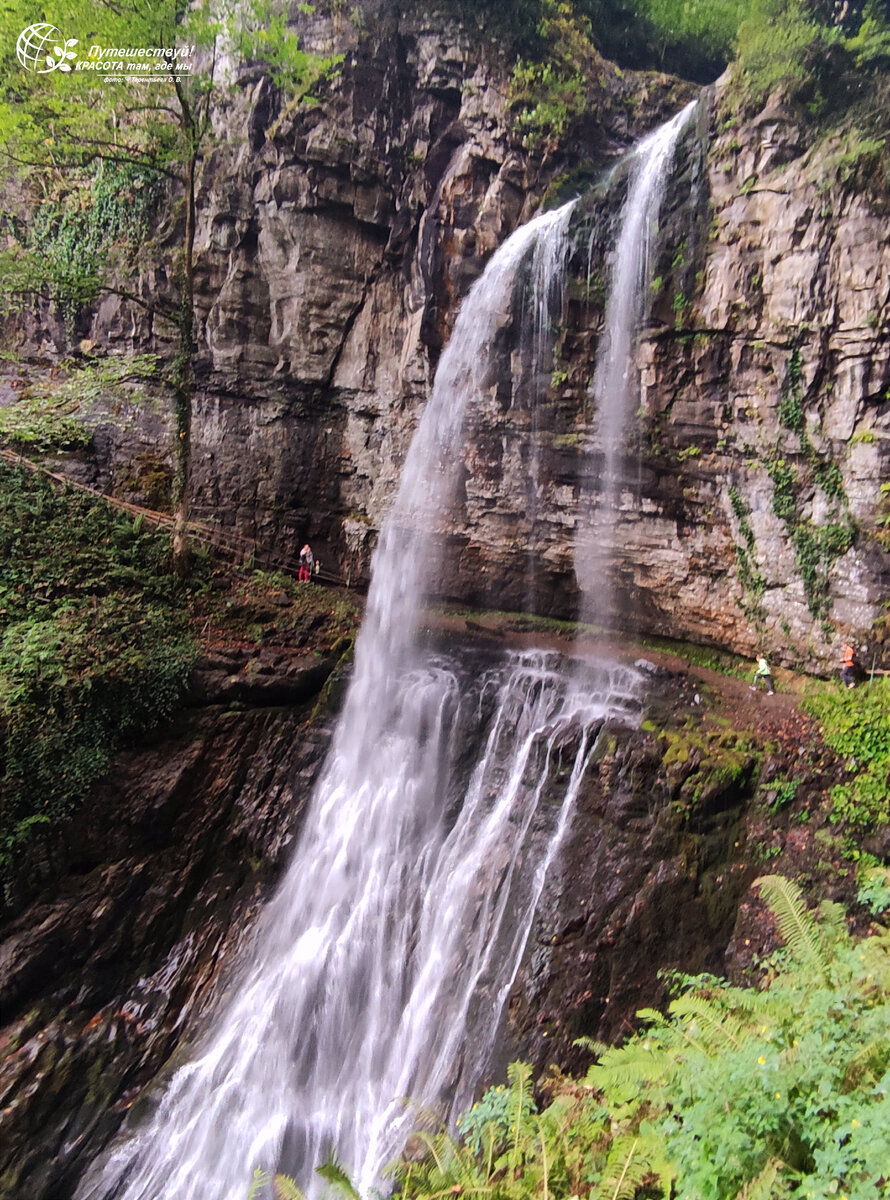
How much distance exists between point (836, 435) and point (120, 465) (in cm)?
1304

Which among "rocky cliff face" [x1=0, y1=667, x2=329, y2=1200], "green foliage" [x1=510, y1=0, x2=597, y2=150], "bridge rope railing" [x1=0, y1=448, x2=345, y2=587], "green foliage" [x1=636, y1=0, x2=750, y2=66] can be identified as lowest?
"rocky cliff face" [x1=0, y1=667, x2=329, y2=1200]

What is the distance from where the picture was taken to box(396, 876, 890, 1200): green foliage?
2.83 meters

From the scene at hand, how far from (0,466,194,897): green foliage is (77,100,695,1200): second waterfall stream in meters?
2.89

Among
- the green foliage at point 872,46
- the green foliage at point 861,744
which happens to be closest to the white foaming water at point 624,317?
the green foliage at point 872,46

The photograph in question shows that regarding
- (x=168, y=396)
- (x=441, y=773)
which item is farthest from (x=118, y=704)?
(x=168, y=396)

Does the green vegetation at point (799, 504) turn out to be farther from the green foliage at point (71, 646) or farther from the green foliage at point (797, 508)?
the green foliage at point (71, 646)

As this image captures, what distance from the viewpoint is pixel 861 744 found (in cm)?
746

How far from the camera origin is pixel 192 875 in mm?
8398

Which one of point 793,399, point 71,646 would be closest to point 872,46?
point 793,399

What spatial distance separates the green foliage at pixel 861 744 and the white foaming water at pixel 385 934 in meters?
2.47

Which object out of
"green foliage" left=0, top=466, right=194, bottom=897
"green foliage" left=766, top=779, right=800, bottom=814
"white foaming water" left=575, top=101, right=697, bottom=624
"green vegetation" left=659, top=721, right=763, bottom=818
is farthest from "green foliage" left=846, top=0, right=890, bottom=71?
"green foliage" left=0, top=466, right=194, bottom=897

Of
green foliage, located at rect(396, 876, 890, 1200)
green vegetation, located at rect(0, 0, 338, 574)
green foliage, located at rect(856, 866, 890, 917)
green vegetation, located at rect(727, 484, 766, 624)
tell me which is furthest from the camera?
green vegetation, located at rect(727, 484, 766, 624)

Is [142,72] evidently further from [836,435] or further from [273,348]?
[836,435]

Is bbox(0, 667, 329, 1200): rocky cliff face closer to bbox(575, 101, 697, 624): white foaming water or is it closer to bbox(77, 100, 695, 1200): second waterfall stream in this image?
bbox(77, 100, 695, 1200): second waterfall stream
